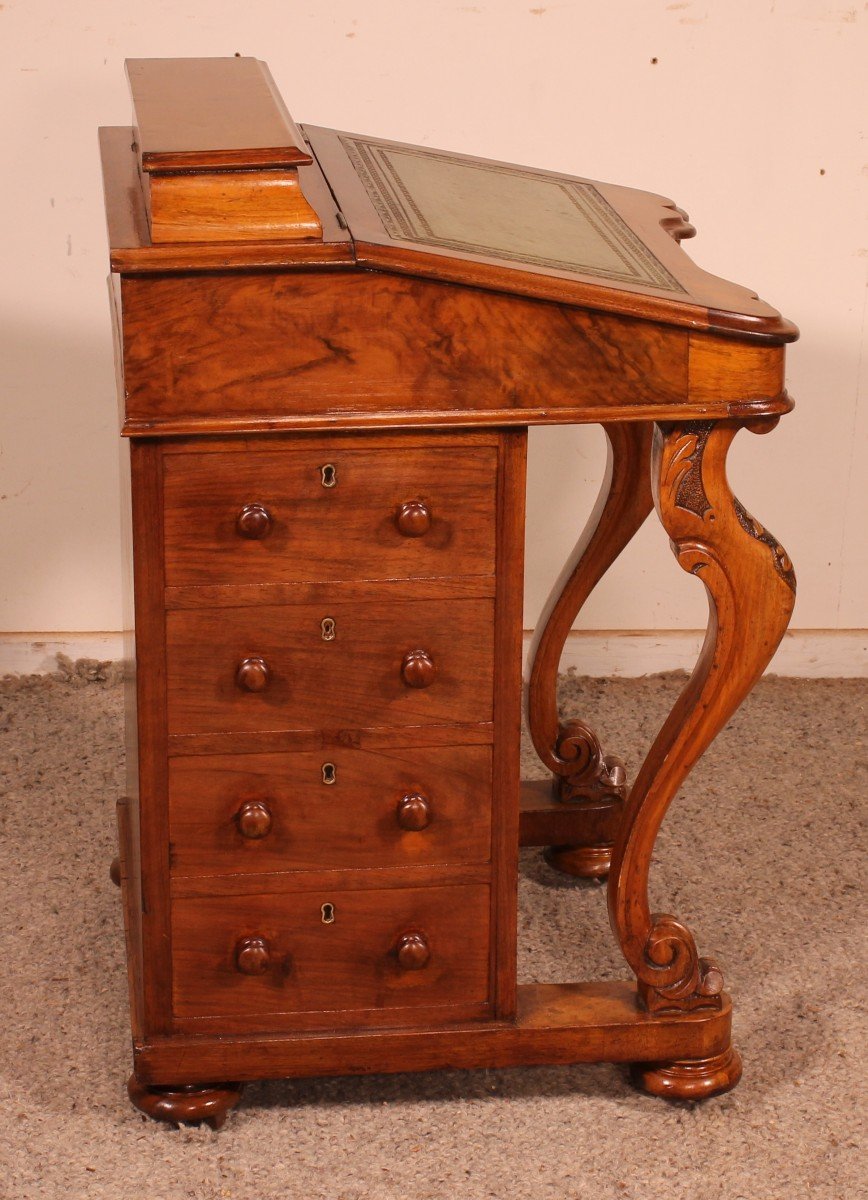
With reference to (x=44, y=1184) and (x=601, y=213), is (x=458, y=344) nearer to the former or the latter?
(x=601, y=213)

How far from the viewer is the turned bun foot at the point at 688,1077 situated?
1985 mm

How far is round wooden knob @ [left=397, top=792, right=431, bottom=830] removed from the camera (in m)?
1.84

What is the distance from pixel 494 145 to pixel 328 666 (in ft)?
5.03

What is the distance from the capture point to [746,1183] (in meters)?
1.87

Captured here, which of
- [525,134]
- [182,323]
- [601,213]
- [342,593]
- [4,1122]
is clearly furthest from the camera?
[525,134]

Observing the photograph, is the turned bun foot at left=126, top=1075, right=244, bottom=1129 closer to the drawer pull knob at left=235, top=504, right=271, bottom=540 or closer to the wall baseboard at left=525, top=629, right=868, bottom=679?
the drawer pull knob at left=235, top=504, right=271, bottom=540

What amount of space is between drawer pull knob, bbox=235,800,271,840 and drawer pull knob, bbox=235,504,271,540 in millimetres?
315

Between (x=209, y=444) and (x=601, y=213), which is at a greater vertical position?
(x=601, y=213)

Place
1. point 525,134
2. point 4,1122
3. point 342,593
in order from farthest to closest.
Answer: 1. point 525,134
2. point 4,1122
3. point 342,593

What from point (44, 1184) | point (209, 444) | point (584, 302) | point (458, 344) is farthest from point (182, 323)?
point (44, 1184)

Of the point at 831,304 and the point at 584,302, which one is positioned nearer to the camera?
the point at 584,302

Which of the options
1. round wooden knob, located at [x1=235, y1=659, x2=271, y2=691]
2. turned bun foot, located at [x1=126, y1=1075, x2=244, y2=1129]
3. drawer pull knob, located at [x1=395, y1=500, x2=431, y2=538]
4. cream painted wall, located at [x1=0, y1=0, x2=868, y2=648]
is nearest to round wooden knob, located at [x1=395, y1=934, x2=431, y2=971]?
turned bun foot, located at [x1=126, y1=1075, x2=244, y2=1129]

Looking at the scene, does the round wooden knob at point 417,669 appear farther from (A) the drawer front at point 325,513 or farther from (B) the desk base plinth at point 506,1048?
(B) the desk base plinth at point 506,1048

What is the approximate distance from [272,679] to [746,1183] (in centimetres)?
80
